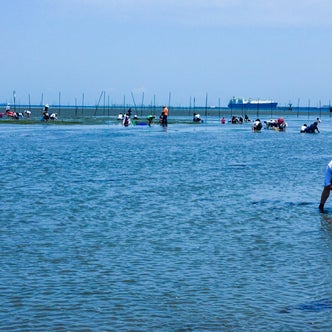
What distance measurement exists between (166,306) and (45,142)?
38.4 meters

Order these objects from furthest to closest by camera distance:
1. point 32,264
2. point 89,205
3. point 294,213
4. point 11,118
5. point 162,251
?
point 11,118, point 89,205, point 294,213, point 162,251, point 32,264

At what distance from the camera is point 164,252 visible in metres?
12.6

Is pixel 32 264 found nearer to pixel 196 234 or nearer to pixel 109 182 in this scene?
pixel 196 234

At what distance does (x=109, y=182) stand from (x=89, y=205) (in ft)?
18.0

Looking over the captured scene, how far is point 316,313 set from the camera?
9.10 meters

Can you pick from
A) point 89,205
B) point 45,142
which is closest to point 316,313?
point 89,205

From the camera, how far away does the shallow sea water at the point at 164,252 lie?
9.14 meters

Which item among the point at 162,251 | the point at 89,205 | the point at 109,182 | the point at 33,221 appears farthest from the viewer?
the point at 109,182

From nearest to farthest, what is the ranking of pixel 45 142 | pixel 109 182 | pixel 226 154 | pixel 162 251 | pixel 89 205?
pixel 162 251
pixel 89 205
pixel 109 182
pixel 226 154
pixel 45 142

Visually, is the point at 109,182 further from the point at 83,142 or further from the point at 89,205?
the point at 83,142

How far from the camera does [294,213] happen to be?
16984 millimetres

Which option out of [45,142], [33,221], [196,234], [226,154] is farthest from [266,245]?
[45,142]

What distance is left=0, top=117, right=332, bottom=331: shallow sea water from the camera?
360 inches

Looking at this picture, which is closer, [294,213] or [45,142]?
[294,213]
